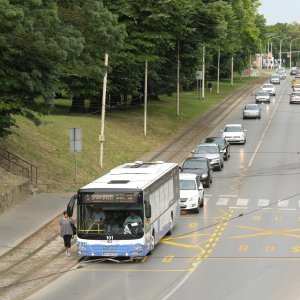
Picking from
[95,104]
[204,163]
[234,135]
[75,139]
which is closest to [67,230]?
[75,139]

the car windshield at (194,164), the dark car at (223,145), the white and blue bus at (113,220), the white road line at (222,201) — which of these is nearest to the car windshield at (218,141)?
the dark car at (223,145)

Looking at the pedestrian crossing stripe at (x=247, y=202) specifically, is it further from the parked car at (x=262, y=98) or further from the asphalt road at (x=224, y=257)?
the parked car at (x=262, y=98)

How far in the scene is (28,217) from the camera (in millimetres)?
32031

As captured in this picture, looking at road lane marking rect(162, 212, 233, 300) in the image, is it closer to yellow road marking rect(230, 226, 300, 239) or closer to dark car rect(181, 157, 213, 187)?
yellow road marking rect(230, 226, 300, 239)

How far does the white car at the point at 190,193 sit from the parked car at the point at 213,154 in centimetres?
1137

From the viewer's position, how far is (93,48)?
38375mm

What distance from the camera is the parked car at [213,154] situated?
48375 mm

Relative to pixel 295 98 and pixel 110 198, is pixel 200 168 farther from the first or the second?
pixel 295 98

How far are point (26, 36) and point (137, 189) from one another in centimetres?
981

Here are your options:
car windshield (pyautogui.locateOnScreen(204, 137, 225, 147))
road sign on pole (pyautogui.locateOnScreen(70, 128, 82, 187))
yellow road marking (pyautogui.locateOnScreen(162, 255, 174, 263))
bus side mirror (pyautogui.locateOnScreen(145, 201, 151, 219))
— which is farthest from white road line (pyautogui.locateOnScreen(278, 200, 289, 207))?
car windshield (pyautogui.locateOnScreen(204, 137, 225, 147))

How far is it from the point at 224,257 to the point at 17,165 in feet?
55.1

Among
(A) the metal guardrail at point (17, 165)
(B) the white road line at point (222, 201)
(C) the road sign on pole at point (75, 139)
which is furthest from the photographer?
(A) the metal guardrail at point (17, 165)

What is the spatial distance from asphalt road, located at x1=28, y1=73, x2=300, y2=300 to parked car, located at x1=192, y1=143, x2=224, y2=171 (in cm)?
100

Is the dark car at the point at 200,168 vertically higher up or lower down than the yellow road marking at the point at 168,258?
higher up
